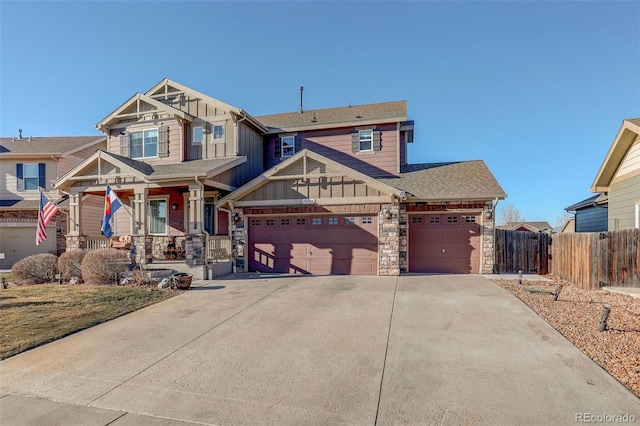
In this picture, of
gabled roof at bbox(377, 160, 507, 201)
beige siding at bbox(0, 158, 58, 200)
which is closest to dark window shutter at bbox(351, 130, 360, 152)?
gabled roof at bbox(377, 160, 507, 201)

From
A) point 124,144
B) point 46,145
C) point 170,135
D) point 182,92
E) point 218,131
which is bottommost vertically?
point 124,144

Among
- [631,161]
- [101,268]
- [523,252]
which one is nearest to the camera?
[631,161]

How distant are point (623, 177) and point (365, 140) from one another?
9.02 metres

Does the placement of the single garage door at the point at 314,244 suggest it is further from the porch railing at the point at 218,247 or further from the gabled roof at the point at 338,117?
the gabled roof at the point at 338,117

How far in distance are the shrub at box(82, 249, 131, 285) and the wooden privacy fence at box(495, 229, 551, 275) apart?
13333 millimetres

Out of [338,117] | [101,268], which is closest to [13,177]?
[101,268]

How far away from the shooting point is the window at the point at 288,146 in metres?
15.3

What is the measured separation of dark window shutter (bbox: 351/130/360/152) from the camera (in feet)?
47.4

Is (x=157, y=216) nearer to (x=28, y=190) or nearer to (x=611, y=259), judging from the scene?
(x=28, y=190)

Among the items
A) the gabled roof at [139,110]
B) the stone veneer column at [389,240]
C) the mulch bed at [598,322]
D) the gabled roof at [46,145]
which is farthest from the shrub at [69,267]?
the mulch bed at [598,322]

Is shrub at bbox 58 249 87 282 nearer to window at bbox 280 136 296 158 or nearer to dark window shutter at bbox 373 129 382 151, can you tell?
window at bbox 280 136 296 158

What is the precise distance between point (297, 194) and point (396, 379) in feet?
28.3

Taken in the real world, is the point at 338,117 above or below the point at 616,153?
above

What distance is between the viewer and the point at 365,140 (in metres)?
14.4
